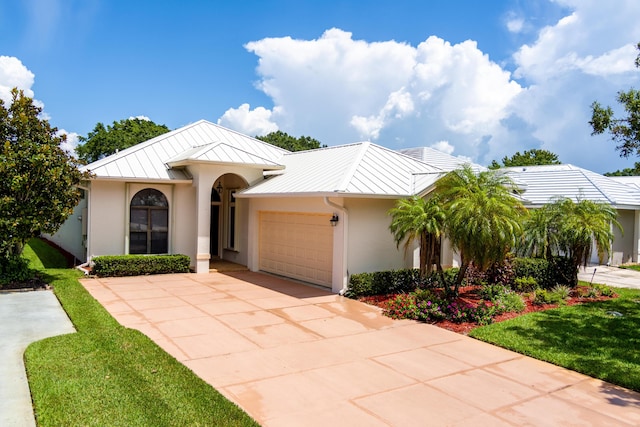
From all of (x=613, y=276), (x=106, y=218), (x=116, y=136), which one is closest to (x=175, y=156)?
(x=106, y=218)

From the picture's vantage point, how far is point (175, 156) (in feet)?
56.6

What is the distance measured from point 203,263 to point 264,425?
1136cm

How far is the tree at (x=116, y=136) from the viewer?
126 feet

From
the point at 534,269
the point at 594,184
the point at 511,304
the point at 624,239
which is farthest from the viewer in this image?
the point at 624,239

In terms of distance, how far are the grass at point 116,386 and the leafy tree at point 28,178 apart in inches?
221

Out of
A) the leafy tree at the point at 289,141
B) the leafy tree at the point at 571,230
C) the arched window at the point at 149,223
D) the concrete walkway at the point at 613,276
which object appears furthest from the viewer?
the leafy tree at the point at 289,141

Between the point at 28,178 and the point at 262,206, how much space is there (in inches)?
276

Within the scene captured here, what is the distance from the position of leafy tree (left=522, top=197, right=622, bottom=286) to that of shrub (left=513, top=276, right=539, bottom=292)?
1.41 meters

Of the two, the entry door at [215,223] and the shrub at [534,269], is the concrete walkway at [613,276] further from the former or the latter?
the entry door at [215,223]

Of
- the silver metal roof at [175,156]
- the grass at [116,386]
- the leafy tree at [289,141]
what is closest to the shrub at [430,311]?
the grass at [116,386]

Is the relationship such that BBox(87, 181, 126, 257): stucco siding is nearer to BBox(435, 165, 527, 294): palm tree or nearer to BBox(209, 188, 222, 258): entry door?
BBox(209, 188, 222, 258): entry door

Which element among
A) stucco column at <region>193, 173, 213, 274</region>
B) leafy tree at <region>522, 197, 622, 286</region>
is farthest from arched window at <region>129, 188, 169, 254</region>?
leafy tree at <region>522, 197, 622, 286</region>

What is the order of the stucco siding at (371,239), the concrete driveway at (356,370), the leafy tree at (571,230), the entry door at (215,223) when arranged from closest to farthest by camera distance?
the concrete driveway at (356,370) < the stucco siding at (371,239) < the leafy tree at (571,230) < the entry door at (215,223)

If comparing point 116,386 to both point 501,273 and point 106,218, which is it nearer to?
point 501,273
